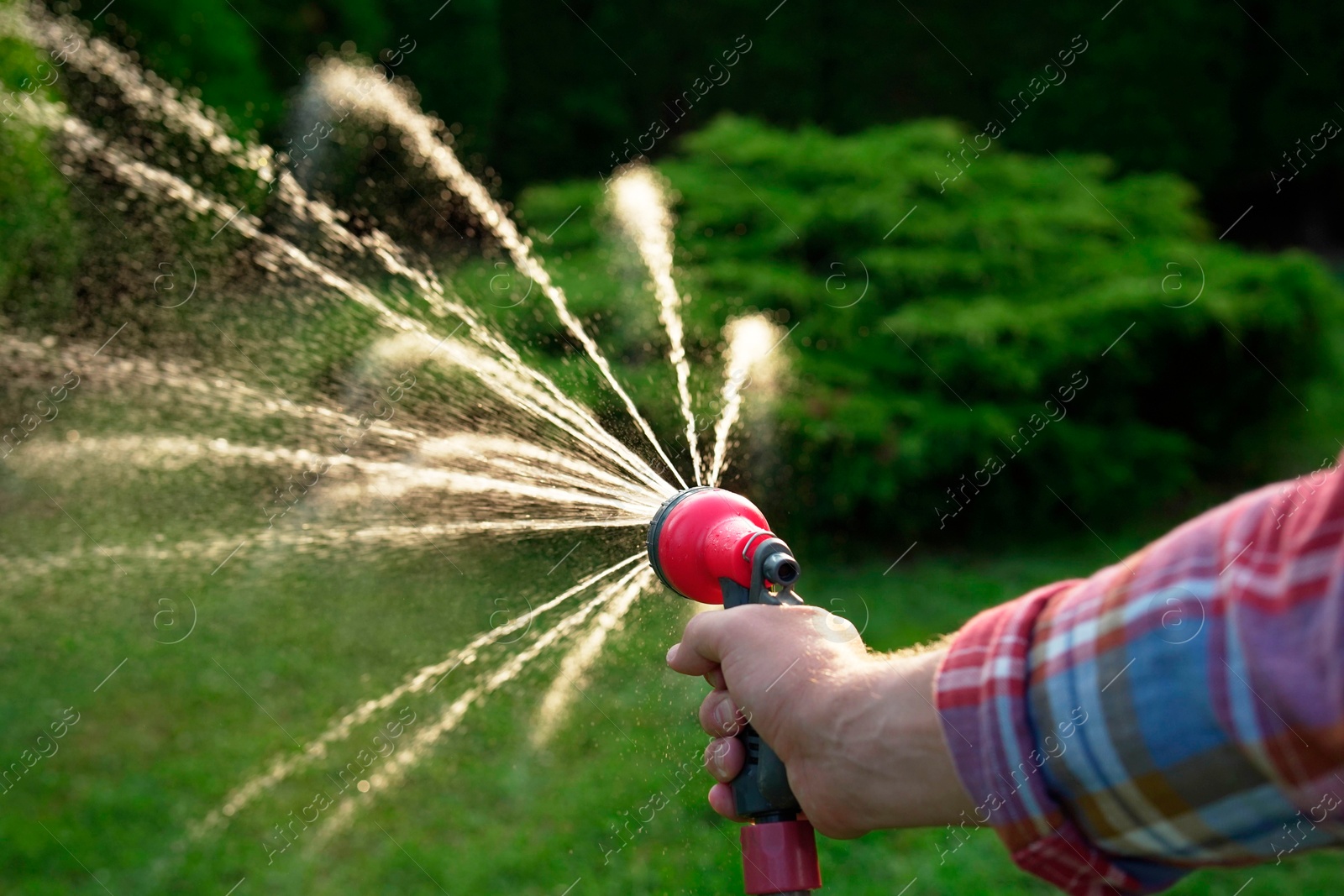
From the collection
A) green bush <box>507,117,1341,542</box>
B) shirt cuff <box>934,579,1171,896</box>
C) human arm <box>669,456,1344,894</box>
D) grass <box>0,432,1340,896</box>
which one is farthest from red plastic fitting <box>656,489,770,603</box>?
green bush <box>507,117,1341,542</box>

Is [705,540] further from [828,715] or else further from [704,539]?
[828,715]

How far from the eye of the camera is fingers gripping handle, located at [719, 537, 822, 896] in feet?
4.88

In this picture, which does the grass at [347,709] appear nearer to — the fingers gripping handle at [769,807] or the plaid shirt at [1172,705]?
the fingers gripping handle at [769,807]

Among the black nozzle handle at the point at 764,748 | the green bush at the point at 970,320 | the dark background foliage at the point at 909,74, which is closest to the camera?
the black nozzle handle at the point at 764,748

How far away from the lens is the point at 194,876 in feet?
11.6

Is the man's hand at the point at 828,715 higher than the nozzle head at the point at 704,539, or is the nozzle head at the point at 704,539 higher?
the nozzle head at the point at 704,539

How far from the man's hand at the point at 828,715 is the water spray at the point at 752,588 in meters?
0.03

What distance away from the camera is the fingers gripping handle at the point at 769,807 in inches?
58.5

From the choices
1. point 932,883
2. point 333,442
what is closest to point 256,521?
point 333,442

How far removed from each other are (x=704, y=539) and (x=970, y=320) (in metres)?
4.70

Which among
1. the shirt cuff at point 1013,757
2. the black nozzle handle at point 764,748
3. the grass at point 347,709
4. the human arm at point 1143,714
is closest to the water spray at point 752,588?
the black nozzle handle at point 764,748

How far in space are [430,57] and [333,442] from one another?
6924mm

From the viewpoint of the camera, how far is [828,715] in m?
1.36

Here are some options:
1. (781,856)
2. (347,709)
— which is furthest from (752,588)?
(347,709)
